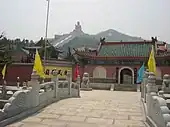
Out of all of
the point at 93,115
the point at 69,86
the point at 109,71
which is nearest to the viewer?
the point at 93,115

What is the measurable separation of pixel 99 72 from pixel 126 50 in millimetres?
4470

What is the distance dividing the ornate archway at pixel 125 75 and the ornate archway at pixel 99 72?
178cm

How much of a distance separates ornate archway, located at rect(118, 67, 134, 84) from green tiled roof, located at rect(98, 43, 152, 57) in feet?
5.95

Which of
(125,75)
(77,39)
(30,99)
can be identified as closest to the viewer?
(30,99)

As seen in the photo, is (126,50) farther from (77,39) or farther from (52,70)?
(77,39)

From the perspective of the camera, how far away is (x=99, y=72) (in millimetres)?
25156

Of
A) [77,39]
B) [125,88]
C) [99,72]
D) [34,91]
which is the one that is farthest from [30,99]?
[77,39]

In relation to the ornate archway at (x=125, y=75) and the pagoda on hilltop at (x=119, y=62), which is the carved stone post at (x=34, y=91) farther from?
the ornate archway at (x=125, y=75)

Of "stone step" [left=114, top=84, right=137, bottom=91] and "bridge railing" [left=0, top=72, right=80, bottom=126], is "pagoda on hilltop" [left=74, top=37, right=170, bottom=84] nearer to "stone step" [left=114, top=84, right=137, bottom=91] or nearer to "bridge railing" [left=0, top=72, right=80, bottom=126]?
"stone step" [left=114, top=84, right=137, bottom=91]

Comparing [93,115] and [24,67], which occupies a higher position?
[24,67]

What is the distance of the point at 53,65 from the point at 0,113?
714 inches

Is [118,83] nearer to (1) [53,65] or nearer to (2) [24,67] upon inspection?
(1) [53,65]

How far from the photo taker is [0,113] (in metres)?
5.26

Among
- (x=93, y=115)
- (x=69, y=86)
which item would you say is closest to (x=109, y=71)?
(x=69, y=86)
